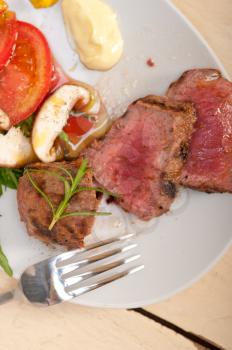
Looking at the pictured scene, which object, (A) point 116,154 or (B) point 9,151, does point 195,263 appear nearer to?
(A) point 116,154

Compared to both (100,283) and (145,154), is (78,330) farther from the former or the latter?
(145,154)

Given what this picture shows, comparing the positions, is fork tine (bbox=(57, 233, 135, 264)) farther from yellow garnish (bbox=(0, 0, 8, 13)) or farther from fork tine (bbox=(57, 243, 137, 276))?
yellow garnish (bbox=(0, 0, 8, 13))

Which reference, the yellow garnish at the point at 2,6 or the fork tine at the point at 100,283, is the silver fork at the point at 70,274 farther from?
the yellow garnish at the point at 2,6

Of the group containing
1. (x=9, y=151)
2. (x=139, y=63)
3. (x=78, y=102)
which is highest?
(x=139, y=63)

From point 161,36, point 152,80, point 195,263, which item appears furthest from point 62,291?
point 161,36

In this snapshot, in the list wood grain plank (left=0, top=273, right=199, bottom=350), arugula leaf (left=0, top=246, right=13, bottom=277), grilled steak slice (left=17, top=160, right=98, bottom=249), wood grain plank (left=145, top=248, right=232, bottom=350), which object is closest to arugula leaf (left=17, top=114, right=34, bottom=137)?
grilled steak slice (left=17, top=160, right=98, bottom=249)

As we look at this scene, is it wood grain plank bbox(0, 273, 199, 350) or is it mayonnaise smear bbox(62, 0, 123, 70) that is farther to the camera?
wood grain plank bbox(0, 273, 199, 350)
